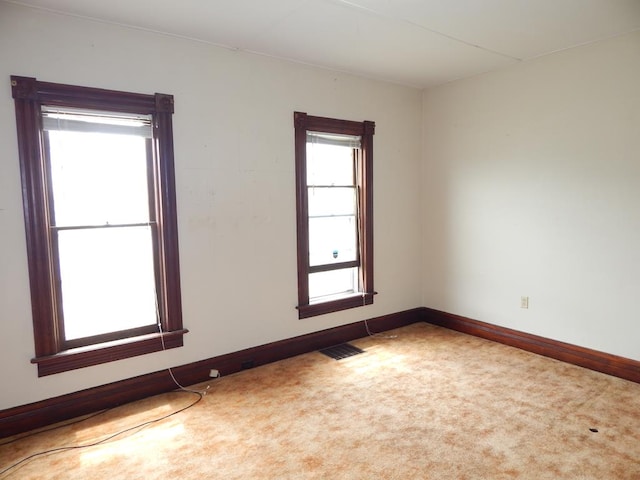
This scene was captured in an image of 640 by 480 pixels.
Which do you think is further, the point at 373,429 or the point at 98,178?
the point at 98,178

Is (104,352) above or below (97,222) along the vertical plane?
below

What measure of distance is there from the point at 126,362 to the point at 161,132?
173 cm

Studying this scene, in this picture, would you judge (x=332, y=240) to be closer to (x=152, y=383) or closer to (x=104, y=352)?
(x=152, y=383)

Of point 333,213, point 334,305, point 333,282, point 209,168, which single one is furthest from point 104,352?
point 333,213

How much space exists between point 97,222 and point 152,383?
128 cm

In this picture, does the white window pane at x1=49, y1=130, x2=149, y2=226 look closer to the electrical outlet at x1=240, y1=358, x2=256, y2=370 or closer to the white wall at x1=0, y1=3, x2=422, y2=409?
the white wall at x1=0, y1=3, x2=422, y2=409

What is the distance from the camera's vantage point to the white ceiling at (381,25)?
266 centimetres

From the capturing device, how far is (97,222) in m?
2.97

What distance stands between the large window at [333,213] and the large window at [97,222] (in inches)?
47.7

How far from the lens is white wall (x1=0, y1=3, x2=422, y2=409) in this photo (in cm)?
264

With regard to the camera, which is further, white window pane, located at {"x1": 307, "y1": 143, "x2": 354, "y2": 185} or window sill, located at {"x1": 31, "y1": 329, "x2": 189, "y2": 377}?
white window pane, located at {"x1": 307, "y1": 143, "x2": 354, "y2": 185}

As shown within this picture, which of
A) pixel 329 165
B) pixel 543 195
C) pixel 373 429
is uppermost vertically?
pixel 329 165

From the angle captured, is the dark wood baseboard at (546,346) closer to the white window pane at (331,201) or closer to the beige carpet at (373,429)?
the beige carpet at (373,429)

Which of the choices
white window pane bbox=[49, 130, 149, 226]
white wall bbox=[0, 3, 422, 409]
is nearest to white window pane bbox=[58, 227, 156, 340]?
white window pane bbox=[49, 130, 149, 226]
